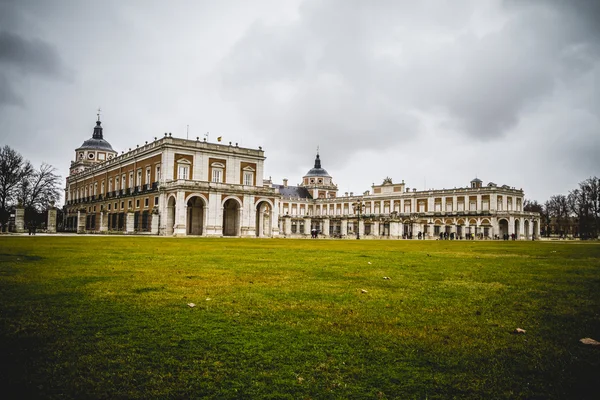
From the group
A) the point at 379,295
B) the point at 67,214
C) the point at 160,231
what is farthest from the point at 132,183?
the point at 379,295

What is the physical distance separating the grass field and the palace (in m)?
39.4

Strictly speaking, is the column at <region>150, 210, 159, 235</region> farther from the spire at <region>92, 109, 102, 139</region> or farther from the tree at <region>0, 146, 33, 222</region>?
the spire at <region>92, 109, 102, 139</region>

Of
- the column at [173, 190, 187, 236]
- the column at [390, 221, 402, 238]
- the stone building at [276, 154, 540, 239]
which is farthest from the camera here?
the stone building at [276, 154, 540, 239]

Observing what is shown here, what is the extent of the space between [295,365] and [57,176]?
225 feet

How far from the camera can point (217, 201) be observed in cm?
4634

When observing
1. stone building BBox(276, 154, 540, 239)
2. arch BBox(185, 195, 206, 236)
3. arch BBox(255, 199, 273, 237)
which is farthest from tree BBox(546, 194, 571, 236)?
arch BBox(185, 195, 206, 236)

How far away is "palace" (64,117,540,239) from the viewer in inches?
1859

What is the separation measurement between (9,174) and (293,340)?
5979 centimetres

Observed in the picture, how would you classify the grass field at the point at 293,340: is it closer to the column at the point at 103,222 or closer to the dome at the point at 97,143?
the column at the point at 103,222

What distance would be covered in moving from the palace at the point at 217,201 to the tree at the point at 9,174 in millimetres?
8632

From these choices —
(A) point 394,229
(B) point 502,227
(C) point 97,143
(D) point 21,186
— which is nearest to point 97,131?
(C) point 97,143

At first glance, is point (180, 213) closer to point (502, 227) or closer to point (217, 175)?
point (217, 175)

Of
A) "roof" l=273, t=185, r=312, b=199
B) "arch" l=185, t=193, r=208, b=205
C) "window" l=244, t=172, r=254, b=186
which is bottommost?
"arch" l=185, t=193, r=208, b=205

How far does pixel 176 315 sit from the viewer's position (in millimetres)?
5246
